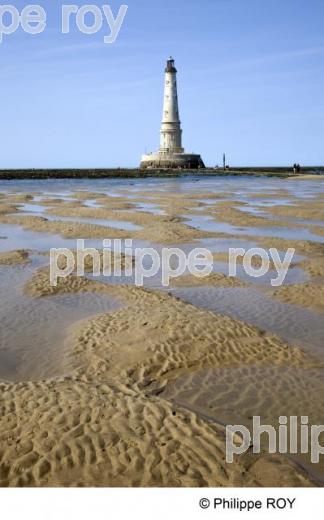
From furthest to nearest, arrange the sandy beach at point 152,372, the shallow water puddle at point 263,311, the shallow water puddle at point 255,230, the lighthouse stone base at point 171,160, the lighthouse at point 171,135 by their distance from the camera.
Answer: the lighthouse stone base at point 171,160 → the lighthouse at point 171,135 → the shallow water puddle at point 255,230 → the shallow water puddle at point 263,311 → the sandy beach at point 152,372

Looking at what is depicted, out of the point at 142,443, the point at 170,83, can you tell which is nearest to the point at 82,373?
the point at 142,443

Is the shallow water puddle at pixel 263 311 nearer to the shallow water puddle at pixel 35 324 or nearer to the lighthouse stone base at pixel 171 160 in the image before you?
the shallow water puddle at pixel 35 324

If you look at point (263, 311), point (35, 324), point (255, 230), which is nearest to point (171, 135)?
point (255, 230)

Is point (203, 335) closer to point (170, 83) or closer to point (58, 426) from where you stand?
point (58, 426)

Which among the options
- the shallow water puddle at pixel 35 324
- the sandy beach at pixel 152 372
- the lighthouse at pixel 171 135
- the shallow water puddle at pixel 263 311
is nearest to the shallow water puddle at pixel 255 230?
the sandy beach at pixel 152 372

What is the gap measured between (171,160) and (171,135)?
15.7ft

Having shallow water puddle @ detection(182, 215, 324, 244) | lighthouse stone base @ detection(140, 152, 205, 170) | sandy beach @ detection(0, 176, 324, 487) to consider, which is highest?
lighthouse stone base @ detection(140, 152, 205, 170)

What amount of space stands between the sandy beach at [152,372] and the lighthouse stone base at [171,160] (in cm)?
7719

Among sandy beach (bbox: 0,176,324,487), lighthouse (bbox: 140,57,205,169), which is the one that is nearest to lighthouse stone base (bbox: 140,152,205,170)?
lighthouse (bbox: 140,57,205,169)

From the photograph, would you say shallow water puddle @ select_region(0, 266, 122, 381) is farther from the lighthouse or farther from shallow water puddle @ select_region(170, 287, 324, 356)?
the lighthouse

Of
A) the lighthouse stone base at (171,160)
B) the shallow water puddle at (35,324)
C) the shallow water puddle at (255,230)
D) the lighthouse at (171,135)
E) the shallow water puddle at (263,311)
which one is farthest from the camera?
the lighthouse stone base at (171,160)

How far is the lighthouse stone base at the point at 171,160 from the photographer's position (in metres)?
89.5

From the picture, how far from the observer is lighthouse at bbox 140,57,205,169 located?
284 feet

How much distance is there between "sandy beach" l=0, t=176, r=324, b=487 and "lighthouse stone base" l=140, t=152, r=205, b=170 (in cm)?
7719
